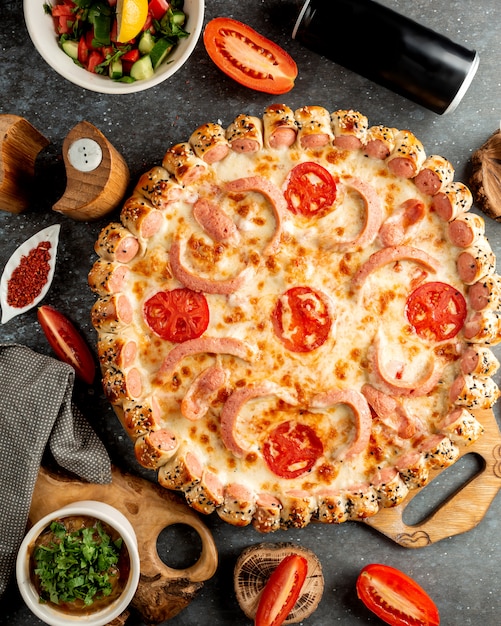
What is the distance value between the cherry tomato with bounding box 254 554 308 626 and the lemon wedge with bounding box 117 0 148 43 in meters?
3.16

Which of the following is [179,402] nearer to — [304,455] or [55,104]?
[304,455]

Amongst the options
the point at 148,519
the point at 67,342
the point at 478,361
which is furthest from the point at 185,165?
the point at 148,519

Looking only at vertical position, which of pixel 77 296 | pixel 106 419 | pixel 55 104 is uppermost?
pixel 55 104

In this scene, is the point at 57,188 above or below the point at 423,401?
below

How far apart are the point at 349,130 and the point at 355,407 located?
1.55m

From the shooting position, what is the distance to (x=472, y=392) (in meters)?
3.81

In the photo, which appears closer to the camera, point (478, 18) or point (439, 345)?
point (439, 345)

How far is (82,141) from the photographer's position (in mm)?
3895

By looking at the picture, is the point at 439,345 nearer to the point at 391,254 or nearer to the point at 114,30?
the point at 391,254

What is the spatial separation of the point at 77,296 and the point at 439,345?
226cm

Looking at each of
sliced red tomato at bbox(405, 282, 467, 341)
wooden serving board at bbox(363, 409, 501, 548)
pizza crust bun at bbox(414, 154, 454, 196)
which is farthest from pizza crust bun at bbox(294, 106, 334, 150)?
wooden serving board at bbox(363, 409, 501, 548)

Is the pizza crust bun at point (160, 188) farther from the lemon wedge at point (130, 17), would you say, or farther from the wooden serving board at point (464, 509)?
the wooden serving board at point (464, 509)

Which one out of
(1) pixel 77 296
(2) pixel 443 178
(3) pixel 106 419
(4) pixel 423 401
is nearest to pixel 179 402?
(3) pixel 106 419

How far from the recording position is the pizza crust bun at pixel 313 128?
3.82m
